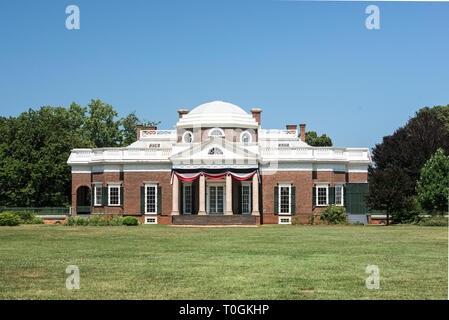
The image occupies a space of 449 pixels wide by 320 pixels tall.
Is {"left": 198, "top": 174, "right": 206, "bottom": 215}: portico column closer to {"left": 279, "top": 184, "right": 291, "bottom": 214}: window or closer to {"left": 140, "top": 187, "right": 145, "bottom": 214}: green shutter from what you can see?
{"left": 140, "top": 187, "right": 145, "bottom": 214}: green shutter

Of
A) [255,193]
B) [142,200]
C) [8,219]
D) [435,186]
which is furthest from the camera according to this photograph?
[142,200]

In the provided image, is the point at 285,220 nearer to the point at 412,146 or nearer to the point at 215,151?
the point at 215,151

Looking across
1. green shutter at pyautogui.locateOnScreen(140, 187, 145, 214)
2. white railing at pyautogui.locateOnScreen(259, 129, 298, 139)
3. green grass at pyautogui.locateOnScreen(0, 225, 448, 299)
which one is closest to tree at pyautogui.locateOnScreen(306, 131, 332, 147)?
white railing at pyautogui.locateOnScreen(259, 129, 298, 139)

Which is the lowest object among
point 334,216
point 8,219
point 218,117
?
point 334,216

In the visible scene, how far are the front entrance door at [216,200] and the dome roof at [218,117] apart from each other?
523 centimetres

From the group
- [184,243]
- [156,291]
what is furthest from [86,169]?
[156,291]

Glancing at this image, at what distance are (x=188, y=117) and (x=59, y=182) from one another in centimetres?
1398

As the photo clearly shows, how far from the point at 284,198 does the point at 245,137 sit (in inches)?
245

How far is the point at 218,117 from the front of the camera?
54.6 meters

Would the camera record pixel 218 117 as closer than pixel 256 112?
Yes

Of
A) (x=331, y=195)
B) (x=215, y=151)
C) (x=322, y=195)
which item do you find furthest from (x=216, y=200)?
(x=331, y=195)

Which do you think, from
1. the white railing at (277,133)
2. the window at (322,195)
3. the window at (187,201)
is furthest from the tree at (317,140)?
the window at (187,201)

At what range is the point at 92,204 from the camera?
2133 inches

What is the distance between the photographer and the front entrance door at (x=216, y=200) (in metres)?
52.8
